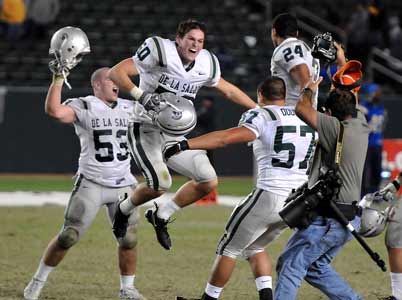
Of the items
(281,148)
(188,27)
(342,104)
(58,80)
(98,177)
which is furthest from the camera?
(98,177)

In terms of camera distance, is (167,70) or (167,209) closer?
(167,70)

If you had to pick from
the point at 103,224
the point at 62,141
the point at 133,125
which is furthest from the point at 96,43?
the point at 133,125

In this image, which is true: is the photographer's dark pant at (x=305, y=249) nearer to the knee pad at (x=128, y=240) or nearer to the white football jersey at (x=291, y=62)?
the white football jersey at (x=291, y=62)

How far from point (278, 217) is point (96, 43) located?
17.0 m

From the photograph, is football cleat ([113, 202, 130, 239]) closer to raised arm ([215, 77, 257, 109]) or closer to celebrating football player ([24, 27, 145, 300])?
celebrating football player ([24, 27, 145, 300])

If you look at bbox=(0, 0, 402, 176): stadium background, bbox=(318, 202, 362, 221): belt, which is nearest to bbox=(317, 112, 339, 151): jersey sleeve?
bbox=(318, 202, 362, 221): belt

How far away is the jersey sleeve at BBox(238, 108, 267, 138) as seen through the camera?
8648mm

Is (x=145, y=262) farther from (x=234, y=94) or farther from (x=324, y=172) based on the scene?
(x=324, y=172)

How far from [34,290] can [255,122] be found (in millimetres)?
A: 2595

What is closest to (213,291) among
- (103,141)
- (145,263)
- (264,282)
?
(264,282)

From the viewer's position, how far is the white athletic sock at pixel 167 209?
9742 millimetres

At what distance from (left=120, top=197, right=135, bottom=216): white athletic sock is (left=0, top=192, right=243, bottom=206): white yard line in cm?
774

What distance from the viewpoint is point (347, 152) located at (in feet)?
27.1

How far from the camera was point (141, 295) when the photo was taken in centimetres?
1002
